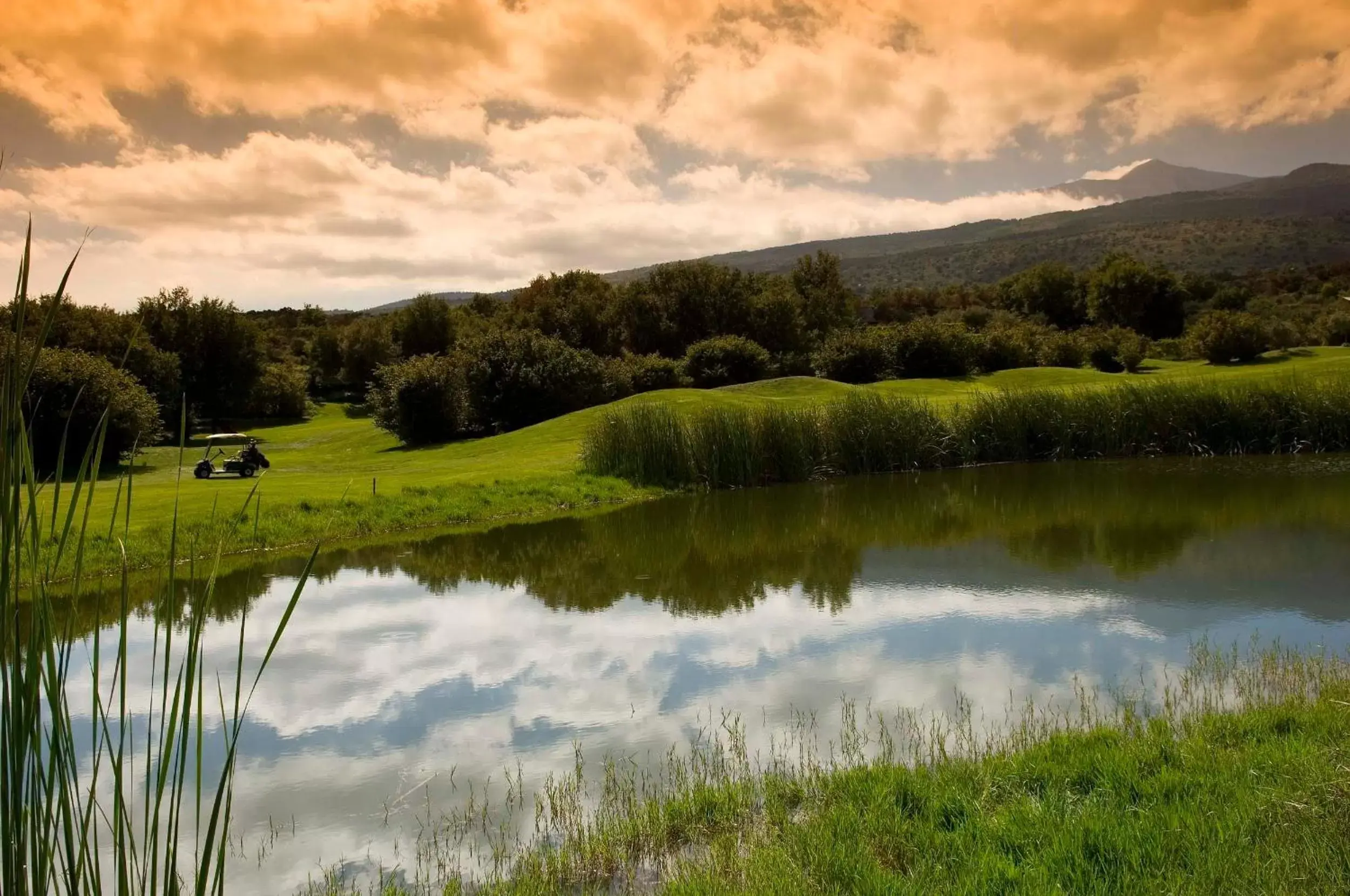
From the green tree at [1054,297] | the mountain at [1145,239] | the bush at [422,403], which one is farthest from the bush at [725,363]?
the mountain at [1145,239]

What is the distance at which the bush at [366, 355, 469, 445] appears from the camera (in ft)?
101

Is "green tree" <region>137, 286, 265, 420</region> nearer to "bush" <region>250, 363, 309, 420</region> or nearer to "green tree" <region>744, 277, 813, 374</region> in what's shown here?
"bush" <region>250, 363, 309, 420</region>

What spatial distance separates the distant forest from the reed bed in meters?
9.93

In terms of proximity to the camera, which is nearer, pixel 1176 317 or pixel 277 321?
pixel 1176 317

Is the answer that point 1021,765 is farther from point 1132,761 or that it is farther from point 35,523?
point 35,523

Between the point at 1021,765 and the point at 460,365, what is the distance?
29.2m

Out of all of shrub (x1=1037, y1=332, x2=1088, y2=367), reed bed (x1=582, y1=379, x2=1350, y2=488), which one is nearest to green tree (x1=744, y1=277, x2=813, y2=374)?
shrub (x1=1037, y1=332, x2=1088, y2=367)

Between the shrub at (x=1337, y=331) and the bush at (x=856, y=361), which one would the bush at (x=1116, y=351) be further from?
the bush at (x=856, y=361)

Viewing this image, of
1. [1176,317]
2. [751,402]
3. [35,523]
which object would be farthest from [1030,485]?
[1176,317]

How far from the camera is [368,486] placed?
60.0 feet

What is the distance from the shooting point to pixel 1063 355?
126 ft

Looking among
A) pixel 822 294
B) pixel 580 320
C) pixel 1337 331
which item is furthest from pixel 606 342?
pixel 1337 331

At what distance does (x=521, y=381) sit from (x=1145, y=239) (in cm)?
8228

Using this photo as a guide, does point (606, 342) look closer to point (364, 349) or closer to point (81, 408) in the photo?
point (364, 349)
